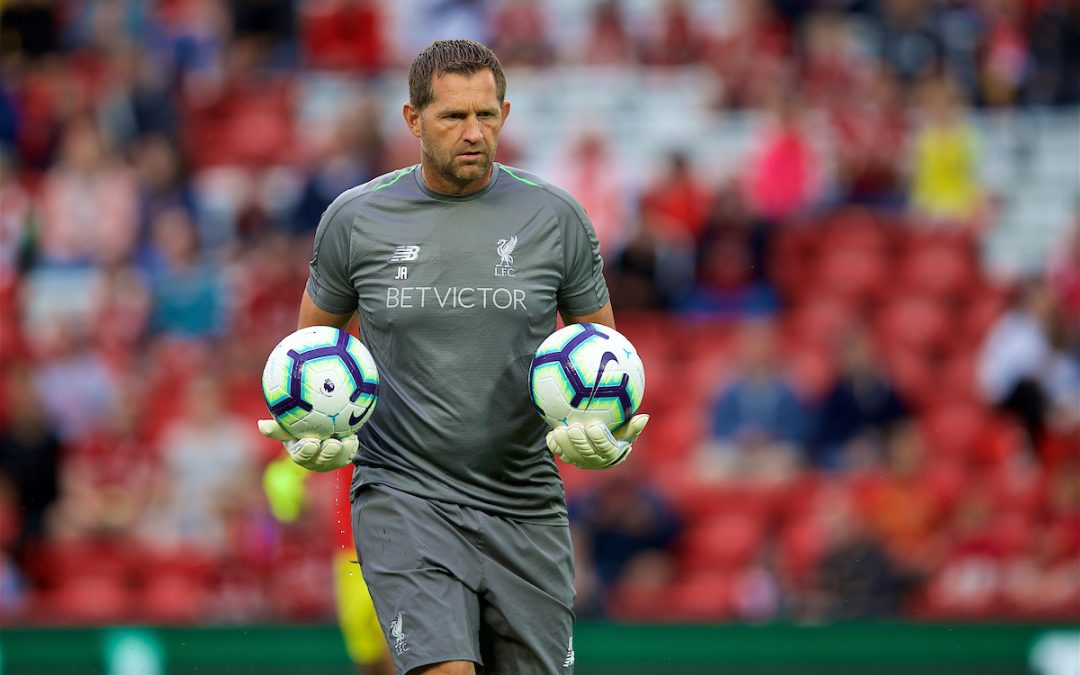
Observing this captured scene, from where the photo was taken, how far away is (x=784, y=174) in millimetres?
14227

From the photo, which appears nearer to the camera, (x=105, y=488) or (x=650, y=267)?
(x=105, y=488)

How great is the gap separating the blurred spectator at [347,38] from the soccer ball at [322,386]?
11.4 m

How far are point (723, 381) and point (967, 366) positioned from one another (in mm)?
1858

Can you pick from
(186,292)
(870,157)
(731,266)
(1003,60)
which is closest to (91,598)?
(186,292)

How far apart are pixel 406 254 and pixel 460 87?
538mm

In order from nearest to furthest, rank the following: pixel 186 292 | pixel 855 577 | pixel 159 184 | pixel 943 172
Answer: pixel 855 577 → pixel 186 292 → pixel 943 172 → pixel 159 184

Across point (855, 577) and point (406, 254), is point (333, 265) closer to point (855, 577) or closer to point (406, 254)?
point (406, 254)

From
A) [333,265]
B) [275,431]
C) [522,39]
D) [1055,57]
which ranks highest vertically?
[522,39]

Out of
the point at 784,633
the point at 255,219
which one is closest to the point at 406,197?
the point at 784,633

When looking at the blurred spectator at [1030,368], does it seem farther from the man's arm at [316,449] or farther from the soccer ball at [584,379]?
the man's arm at [316,449]

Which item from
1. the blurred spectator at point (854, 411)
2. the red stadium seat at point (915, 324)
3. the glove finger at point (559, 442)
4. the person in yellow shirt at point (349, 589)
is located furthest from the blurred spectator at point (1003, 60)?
the glove finger at point (559, 442)

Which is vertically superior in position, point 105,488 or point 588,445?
point 588,445

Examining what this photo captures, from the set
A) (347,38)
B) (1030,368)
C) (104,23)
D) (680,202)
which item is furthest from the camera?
(104,23)

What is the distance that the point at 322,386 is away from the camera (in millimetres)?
5355
